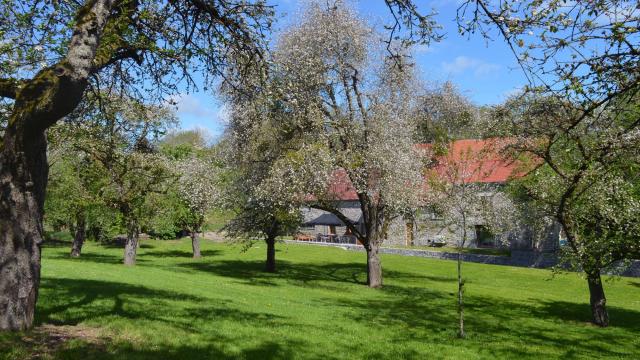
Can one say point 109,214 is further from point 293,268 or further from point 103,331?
point 103,331

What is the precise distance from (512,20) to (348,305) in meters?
14.3

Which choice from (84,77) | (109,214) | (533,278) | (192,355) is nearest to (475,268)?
(533,278)

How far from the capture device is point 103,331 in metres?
8.88

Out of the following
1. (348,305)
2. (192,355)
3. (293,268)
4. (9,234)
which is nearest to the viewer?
(9,234)

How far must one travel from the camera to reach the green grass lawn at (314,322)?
866cm

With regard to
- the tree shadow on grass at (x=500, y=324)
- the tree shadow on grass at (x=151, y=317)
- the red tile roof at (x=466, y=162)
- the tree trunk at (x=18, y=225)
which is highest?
the red tile roof at (x=466, y=162)

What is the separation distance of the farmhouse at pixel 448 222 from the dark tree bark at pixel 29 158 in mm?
11803

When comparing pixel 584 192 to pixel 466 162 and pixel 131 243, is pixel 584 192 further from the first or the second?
pixel 131 243

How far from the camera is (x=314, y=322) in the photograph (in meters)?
13.8

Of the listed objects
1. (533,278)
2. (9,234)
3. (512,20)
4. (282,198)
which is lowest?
(533,278)

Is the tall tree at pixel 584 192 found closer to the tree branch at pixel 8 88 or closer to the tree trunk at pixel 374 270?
the tree trunk at pixel 374 270

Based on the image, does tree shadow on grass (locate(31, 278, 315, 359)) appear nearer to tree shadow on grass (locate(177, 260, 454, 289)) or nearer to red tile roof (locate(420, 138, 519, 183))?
red tile roof (locate(420, 138, 519, 183))

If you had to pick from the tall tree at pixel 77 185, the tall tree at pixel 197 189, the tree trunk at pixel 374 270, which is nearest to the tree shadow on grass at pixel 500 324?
the tree trunk at pixel 374 270

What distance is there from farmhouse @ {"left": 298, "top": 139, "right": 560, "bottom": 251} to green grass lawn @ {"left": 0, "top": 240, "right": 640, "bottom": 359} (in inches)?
136
